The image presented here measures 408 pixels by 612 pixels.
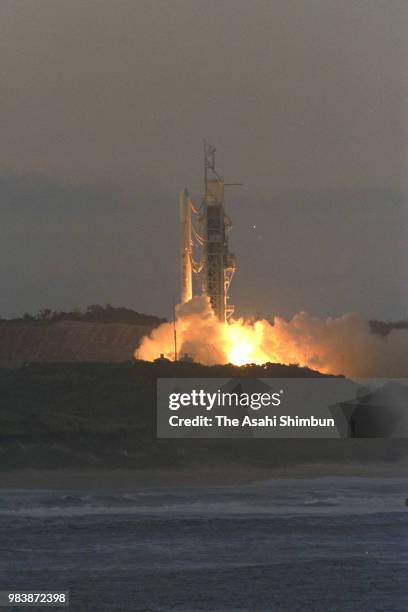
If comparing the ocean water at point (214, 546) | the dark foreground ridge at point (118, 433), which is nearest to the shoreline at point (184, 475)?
the dark foreground ridge at point (118, 433)

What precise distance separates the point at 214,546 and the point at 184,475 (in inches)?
914

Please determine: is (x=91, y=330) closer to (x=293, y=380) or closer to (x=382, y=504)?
(x=293, y=380)

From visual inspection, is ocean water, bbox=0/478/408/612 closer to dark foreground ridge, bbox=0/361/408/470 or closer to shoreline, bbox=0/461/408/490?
shoreline, bbox=0/461/408/490

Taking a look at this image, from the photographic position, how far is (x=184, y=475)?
93.1 metres

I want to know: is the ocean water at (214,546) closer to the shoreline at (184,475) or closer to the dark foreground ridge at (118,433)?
the shoreline at (184,475)

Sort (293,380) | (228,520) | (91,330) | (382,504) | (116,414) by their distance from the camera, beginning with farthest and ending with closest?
(91,330), (116,414), (293,380), (382,504), (228,520)

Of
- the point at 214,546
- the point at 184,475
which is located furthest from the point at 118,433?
the point at 214,546

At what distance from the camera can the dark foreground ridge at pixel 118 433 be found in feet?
307

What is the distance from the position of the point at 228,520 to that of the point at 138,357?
2596cm

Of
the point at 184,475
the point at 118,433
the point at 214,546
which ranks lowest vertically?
the point at 214,546

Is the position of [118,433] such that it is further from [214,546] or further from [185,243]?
[214,546]

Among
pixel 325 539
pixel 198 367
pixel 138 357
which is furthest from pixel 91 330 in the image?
pixel 325 539

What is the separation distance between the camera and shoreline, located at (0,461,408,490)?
90.0m

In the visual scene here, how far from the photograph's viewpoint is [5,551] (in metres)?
67.0
